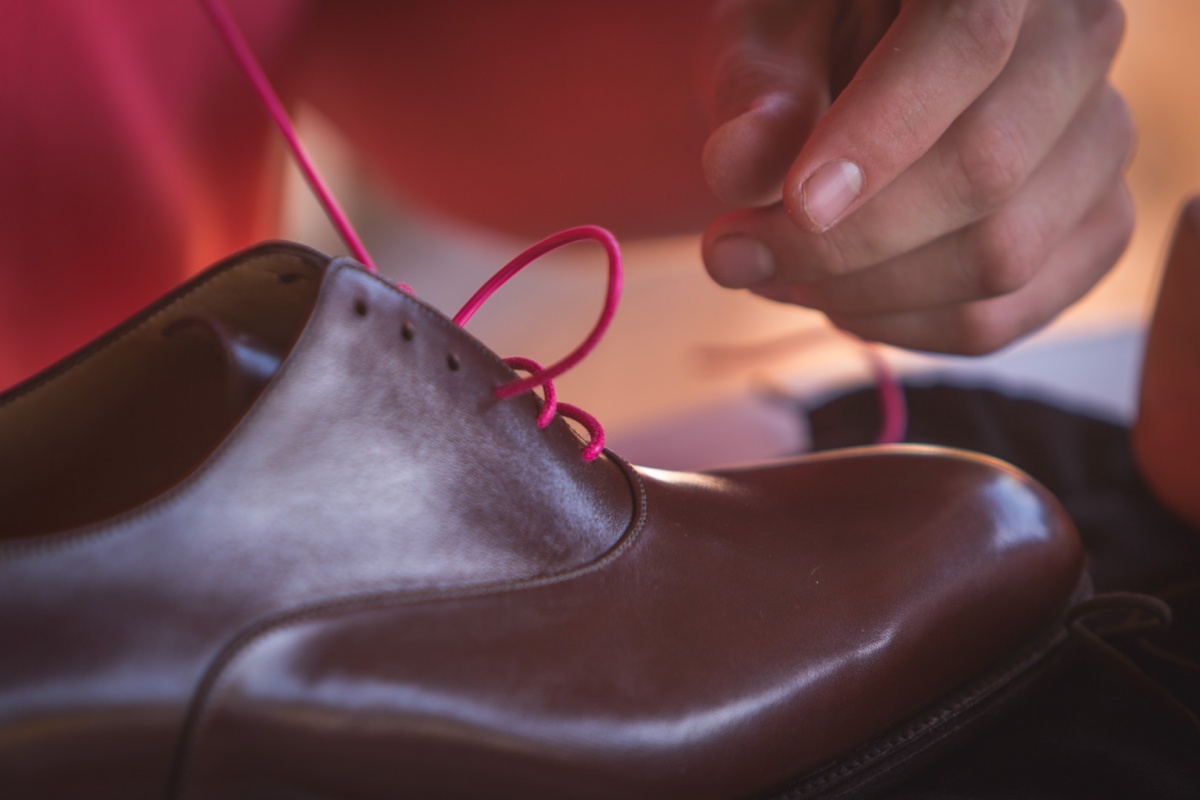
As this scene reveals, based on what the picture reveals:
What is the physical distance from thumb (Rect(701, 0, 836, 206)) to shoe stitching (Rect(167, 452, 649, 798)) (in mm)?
213

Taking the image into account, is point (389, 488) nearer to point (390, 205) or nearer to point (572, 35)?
point (572, 35)

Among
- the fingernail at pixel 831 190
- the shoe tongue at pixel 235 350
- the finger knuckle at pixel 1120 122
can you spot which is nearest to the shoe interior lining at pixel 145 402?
the shoe tongue at pixel 235 350

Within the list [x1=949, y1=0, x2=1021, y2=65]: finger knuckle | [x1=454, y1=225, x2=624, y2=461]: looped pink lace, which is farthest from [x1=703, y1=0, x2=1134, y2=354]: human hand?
[x1=454, y1=225, x2=624, y2=461]: looped pink lace

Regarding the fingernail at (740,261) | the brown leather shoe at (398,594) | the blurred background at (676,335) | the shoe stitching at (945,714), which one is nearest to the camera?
the brown leather shoe at (398,594)

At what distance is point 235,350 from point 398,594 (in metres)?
0.12

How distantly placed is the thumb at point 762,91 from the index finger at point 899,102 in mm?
43

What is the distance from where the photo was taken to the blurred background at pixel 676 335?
100 cm

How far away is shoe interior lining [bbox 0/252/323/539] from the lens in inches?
14.4

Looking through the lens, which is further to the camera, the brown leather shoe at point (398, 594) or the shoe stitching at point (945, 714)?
the shoe stitching at point (945, 714)

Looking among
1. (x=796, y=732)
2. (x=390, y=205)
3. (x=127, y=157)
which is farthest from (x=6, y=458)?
(x=390, y=205)

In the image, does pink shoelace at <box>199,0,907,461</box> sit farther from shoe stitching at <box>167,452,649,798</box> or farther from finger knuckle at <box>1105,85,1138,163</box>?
finger knuckle at <box>1105,85,1138,163</box>

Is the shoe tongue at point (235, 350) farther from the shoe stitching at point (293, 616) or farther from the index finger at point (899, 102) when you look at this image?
the index finger at point (899, 102)

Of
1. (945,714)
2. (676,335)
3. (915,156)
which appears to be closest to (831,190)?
(915,156)

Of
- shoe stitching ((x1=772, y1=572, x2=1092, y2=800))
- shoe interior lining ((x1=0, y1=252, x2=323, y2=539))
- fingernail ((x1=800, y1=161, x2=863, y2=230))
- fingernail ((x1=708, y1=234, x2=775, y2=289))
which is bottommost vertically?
shoe stitching ((x1=772, y1=572, x2=1092, y2=800))
